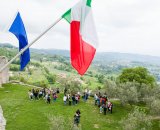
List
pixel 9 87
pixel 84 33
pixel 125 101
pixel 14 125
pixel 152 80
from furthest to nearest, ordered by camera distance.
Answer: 1. pixel 152 80
2. pixel 9 87
3. pixel 125 101
4. pixel 14 125
5. pixel 84 33

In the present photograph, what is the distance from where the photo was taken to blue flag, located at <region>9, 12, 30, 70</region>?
61.5ft

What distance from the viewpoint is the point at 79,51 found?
16.9 m

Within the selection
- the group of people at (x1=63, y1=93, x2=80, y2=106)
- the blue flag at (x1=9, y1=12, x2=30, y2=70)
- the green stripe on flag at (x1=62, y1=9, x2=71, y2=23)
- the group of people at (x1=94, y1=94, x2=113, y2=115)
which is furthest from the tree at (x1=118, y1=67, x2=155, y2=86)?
the green stripe on flag at (x1=62, y1=9, x2=71, y2=23)

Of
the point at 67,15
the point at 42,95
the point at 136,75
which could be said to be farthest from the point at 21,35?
the point at 136,75

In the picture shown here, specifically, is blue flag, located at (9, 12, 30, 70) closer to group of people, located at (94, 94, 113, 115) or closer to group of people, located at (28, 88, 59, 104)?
group of people, located at (94, 94, 113, 115)

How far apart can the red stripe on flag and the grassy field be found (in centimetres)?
2001

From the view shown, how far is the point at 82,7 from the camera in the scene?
17.0 meters

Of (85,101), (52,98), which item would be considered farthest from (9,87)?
(85,101)

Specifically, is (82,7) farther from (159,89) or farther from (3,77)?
(3,77)

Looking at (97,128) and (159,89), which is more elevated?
(159,89)

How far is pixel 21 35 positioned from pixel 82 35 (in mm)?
3965

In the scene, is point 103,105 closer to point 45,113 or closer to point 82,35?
point 45,113

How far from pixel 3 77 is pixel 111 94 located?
2312 centimetres

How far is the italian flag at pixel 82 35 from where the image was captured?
55.0ft
